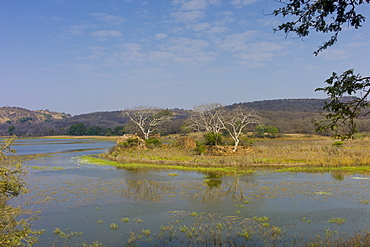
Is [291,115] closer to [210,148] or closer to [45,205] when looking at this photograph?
[210,148]

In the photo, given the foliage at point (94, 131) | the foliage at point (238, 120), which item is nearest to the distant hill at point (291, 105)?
the foliage at point (94, 131)

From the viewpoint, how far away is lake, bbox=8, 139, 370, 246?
9.55 m

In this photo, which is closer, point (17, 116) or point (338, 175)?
point (338, 175)

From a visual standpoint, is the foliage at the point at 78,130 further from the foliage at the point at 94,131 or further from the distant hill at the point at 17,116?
the distant hill at the point at 17,116

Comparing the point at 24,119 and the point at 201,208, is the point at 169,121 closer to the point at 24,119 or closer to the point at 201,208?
→ the point at 201,208

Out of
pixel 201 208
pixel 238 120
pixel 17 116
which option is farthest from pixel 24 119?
pixel 201 208

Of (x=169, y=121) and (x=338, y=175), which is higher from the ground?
(x=169, y=121)

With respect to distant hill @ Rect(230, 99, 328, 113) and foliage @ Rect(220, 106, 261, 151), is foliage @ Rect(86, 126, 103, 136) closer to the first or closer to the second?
distant hill @ Rect(230, 99, 328, 113)

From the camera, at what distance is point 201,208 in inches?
500

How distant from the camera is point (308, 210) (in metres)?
12.2

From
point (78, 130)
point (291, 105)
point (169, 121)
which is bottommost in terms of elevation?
point (78, 130)

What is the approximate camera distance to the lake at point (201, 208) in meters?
9.55

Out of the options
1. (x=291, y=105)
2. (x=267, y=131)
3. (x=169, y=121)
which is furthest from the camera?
(x=291, y=105)

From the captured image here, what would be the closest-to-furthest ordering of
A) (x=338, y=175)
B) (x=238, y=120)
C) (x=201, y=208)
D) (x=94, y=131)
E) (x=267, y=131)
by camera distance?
(x=201, y=208) → (x=338, y=175) → (x=238, y=120) → (x=267, y=131) → (x=94, y=131)
